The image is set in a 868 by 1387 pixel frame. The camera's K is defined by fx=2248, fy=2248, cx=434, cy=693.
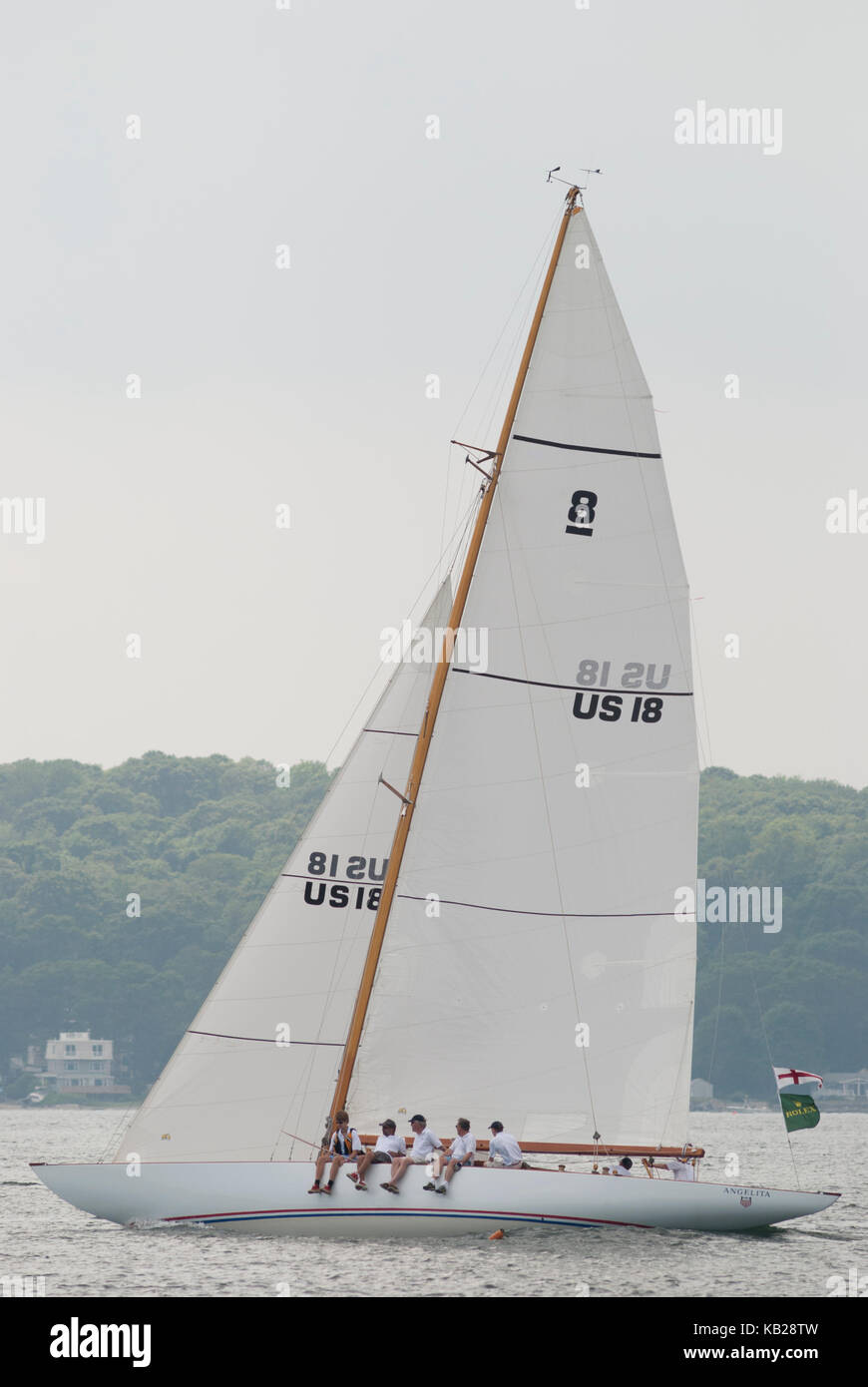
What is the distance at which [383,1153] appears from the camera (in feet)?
90.9

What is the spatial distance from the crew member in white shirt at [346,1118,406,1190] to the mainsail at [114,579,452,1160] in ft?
6.56

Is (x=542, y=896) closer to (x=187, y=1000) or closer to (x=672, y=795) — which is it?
(x=672, y=795)

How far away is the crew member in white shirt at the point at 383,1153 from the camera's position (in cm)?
2761

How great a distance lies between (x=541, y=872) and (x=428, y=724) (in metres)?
2.42

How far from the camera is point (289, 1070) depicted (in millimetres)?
29891

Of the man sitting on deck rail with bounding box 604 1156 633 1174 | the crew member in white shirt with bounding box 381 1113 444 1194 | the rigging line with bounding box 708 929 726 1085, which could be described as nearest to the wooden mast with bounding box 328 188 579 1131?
the crew member in white shirt with bounding box 381 1113 444 1194

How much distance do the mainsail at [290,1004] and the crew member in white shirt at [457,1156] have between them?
8.95 ft

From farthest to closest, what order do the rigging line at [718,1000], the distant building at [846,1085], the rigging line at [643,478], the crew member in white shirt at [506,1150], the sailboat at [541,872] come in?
the distant building at [846,1085] < the rigging line at [718,1000] < the rigging line at [643,478] < the sailboat at [541,872] < the crew member in white shirt at [506,1150]

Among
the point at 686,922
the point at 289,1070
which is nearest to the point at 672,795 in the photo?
the point at 686,922

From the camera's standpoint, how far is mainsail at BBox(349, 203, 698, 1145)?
29.1 meters

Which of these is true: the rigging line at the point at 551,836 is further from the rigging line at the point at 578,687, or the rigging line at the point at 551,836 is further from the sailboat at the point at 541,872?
the rigging line at the point at 578,687

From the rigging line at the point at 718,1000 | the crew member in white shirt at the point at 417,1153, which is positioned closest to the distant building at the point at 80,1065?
the rigging line at the point at 718,1000

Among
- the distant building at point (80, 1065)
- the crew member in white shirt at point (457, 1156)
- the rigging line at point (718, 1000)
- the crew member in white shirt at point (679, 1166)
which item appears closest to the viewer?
the crew member in white shirt at point (457, 1156)
